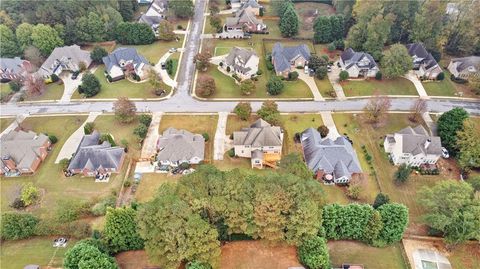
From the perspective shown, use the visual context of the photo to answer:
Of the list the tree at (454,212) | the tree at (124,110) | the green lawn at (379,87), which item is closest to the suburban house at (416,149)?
the tree at (454,212)

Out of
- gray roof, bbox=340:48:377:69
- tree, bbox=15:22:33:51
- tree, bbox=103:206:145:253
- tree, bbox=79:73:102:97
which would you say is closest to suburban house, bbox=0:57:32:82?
tree, bbox=15:22:33:51

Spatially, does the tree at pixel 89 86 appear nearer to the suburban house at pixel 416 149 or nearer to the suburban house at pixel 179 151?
the suburban house at pixel 179 151

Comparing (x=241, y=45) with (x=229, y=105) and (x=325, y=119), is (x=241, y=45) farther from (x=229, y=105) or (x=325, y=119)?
(x=325, y=119)

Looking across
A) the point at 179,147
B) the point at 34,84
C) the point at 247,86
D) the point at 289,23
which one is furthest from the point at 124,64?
the point at 289,23

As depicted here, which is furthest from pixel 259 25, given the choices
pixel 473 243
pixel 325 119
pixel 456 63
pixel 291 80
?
pixel 473 243

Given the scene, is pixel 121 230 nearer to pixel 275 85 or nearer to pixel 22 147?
pixel 22 147

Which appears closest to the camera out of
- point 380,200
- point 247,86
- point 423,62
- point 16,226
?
point 16,226
